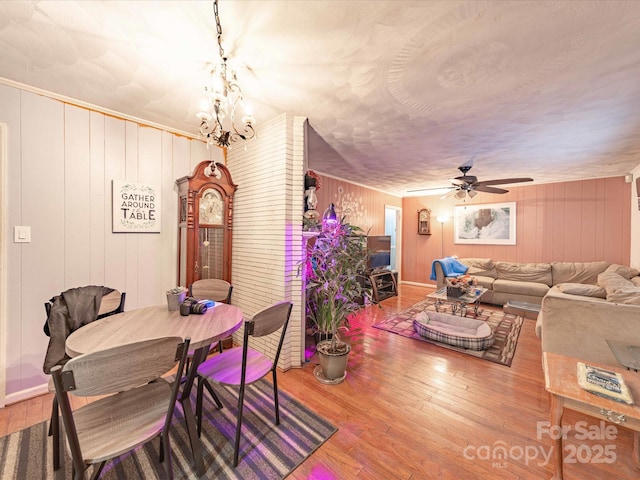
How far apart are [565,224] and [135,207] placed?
709 cm

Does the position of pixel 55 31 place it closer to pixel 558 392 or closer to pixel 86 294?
pixel 86 294

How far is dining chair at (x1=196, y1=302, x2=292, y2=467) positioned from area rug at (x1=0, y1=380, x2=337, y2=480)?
0.09 meters

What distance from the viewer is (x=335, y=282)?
2338 millimetres

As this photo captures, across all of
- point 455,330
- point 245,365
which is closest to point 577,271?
point 455,330

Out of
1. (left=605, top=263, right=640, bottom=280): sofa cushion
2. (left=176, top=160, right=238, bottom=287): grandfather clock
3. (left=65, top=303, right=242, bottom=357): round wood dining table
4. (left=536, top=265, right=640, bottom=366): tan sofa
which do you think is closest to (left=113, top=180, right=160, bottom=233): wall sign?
(left=176, top=160, right=238, bottom=287): grandfather clock

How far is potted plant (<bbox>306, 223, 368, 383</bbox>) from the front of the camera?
2.36 metres

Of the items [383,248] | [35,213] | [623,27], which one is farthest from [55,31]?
[383,248]

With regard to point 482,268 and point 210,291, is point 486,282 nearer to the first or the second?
point 482,268

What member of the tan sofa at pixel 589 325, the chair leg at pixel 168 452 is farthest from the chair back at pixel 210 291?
the tan sofa at pixel 589 325

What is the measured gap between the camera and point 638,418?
3.93ft

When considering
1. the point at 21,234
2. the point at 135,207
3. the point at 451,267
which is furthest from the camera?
the point at 451,267

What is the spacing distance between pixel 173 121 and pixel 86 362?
247cm

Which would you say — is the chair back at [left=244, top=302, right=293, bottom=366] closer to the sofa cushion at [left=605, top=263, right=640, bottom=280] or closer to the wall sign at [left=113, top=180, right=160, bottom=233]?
the wall sign at [left=113, top=180, right=160, bottom=233]

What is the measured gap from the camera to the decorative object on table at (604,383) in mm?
1317
